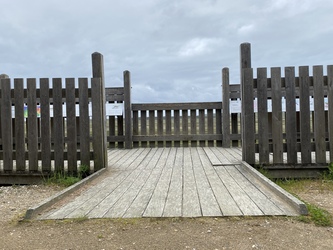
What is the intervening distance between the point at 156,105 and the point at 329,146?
4596 millimetres

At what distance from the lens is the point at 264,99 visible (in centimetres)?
484

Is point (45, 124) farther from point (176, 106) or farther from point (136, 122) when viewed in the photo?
point (176, 106)

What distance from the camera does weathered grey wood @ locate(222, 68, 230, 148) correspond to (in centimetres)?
777

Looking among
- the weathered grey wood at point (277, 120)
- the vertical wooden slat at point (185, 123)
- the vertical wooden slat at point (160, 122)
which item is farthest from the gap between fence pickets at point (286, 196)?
the vertical wooden slat at point (160, 122)

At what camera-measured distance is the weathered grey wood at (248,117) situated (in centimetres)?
487

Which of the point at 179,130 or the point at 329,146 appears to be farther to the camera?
the point at 179,130

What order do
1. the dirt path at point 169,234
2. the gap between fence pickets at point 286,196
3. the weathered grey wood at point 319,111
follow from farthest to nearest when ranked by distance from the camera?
the weathered grey wood at point 319,111, the gap between fence pickets at point 286,196, the dirt path at point 169,234

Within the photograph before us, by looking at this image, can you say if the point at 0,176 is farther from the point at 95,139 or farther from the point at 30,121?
the point at 95,139

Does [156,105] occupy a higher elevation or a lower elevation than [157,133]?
higher

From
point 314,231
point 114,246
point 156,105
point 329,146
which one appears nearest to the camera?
point 114,246

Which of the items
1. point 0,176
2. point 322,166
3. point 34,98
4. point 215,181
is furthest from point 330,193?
point 0,176

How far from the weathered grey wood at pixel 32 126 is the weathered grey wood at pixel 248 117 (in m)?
3.53

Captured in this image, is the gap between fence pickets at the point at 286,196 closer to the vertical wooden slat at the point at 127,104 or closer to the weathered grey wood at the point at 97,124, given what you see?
the weathered grey wood at the point at 97,124

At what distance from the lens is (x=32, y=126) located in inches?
190
